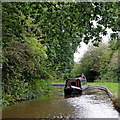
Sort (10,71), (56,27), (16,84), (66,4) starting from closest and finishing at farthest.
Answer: (66,4) < (56,27) < (10,71) < (16,84)

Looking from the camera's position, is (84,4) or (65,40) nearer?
(84,4)

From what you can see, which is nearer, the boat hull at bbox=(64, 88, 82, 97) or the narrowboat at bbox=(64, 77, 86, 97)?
the boat hull at bbox=(64, 88, 82, 97)

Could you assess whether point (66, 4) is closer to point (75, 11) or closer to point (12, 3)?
point (75, 11)

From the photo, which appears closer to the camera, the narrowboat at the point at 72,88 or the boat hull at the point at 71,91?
the boat hull at the point at 71,91

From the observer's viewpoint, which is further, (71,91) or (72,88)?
(72,88)

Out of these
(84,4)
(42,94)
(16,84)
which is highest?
(84,4)

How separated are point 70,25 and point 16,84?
633cm

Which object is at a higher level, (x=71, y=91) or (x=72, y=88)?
(x=72, y=88)

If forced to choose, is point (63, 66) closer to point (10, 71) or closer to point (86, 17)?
point (10, 71)

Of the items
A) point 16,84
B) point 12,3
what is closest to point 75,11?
point 12,3

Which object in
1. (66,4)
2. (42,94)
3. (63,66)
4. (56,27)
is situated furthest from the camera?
(42,94)

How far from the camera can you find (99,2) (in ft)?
11.8

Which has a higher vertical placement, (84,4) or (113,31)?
(84,4)

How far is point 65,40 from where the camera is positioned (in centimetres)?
496
